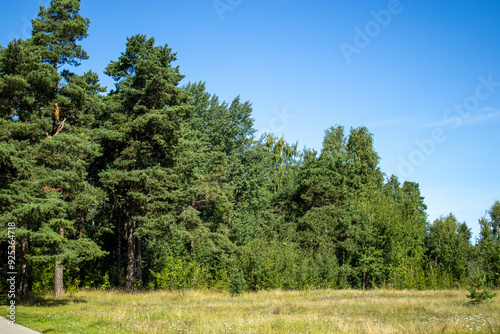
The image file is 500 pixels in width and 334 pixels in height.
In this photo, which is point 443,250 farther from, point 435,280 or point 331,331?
point 331,331

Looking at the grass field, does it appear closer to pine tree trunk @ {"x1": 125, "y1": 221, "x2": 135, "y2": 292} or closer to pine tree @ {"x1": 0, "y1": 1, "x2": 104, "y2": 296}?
pine tree @ {"x1": 0, "y1": 1, "x2": 104, "y2": 296}

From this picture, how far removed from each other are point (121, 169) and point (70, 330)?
1548 centimetres

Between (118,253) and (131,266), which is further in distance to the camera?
(118,253)

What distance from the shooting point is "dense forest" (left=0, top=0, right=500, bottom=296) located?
59.4 ft

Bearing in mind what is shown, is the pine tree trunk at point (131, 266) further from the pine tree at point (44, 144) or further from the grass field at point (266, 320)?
the grass field at point (266, 320)

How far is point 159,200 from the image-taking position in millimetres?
25391

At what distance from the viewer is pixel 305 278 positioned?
2997cm

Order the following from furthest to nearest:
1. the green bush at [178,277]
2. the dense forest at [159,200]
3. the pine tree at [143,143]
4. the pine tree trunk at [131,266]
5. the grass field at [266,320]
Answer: the green bush at [178,277]
the pine tree trunk at [131,266]
the pine tree at [143,143]
the dense forest at [159,200]
the grass field at [266,320]

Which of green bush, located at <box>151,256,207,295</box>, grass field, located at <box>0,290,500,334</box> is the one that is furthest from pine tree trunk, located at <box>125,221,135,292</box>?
grass field, located at <box>0,290,500,334</box>

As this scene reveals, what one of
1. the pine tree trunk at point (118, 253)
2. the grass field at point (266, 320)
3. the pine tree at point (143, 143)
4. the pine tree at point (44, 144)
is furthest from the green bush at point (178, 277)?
the grass field at point (266, 320)

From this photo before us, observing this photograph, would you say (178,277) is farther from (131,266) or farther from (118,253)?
(118,253)

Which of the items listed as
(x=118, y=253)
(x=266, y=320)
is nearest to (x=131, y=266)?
(x=118, y=253)

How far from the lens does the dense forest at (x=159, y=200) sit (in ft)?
59.4

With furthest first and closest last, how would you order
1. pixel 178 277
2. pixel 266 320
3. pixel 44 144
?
pixel 178 277
pixel 44 144
pixel 266 320
